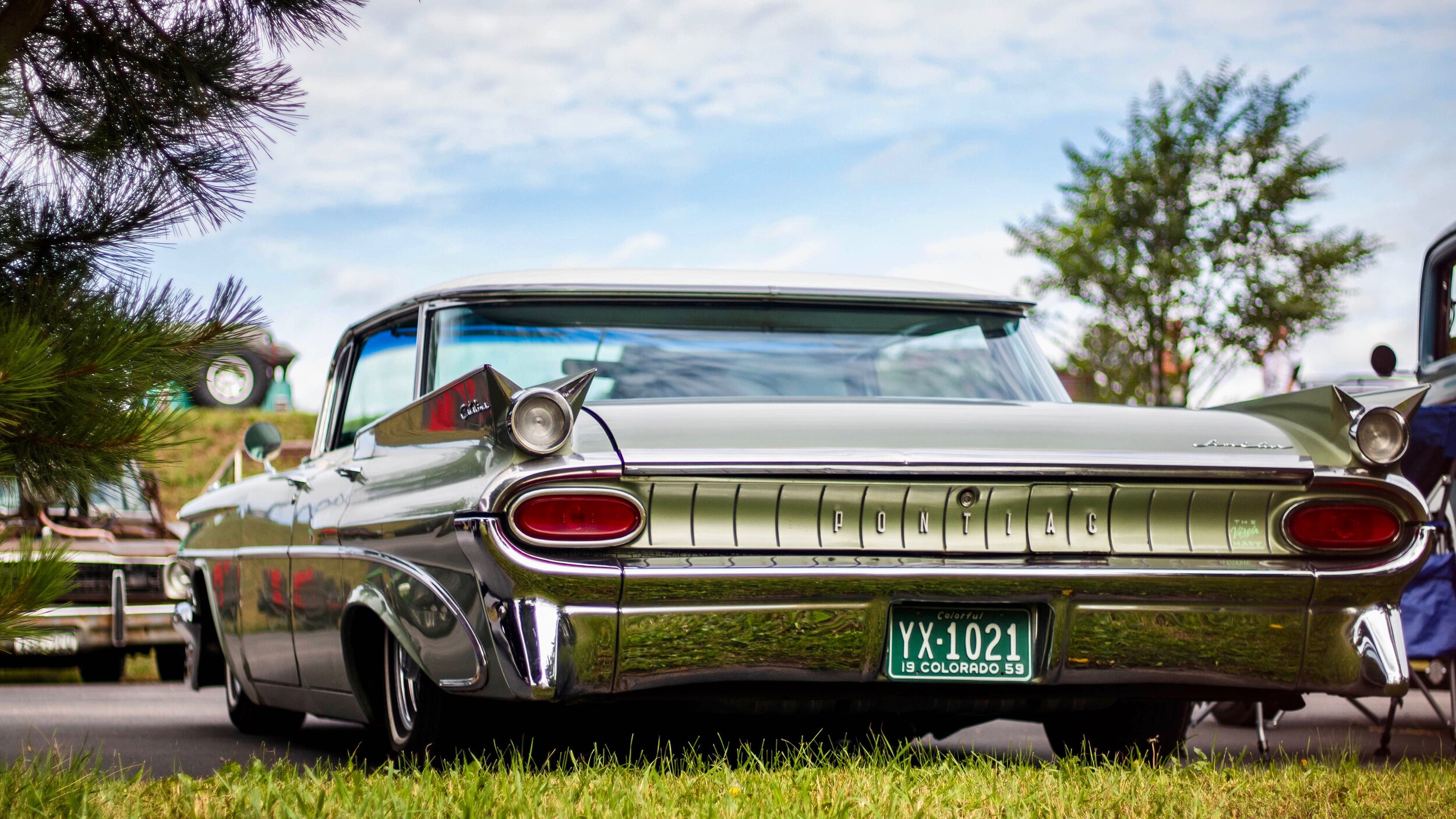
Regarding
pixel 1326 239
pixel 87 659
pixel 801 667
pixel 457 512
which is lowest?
pixel 87 659

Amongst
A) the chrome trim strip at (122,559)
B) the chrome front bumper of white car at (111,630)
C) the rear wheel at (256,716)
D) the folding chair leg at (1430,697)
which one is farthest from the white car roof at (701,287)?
the chrome trim strip at (122,559)

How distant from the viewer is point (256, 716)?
6504 millimetres

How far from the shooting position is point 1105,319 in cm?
2664

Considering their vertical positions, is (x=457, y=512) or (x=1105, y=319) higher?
(x=1105, y=319)

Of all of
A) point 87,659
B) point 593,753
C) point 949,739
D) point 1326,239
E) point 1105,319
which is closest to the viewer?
point 593,753

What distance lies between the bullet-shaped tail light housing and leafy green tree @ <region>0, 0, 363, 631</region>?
35.7 inches

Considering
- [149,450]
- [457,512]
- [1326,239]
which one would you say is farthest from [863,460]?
[1326,239]

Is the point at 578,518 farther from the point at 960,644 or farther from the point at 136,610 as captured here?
the point at 136,610

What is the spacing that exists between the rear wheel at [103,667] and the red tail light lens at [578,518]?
26.2 ft

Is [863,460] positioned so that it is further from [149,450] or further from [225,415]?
[225,415]

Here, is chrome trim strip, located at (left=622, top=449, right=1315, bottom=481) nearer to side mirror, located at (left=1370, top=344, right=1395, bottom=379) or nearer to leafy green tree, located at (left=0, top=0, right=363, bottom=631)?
leafy green tree, located at (left=0, top=0, right=363, bottom=631)

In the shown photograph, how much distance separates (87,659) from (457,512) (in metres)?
8.00

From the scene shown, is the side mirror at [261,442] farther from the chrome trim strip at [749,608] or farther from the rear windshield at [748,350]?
the chrome trim strip at [749,608]

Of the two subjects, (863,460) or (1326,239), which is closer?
(863,460)
